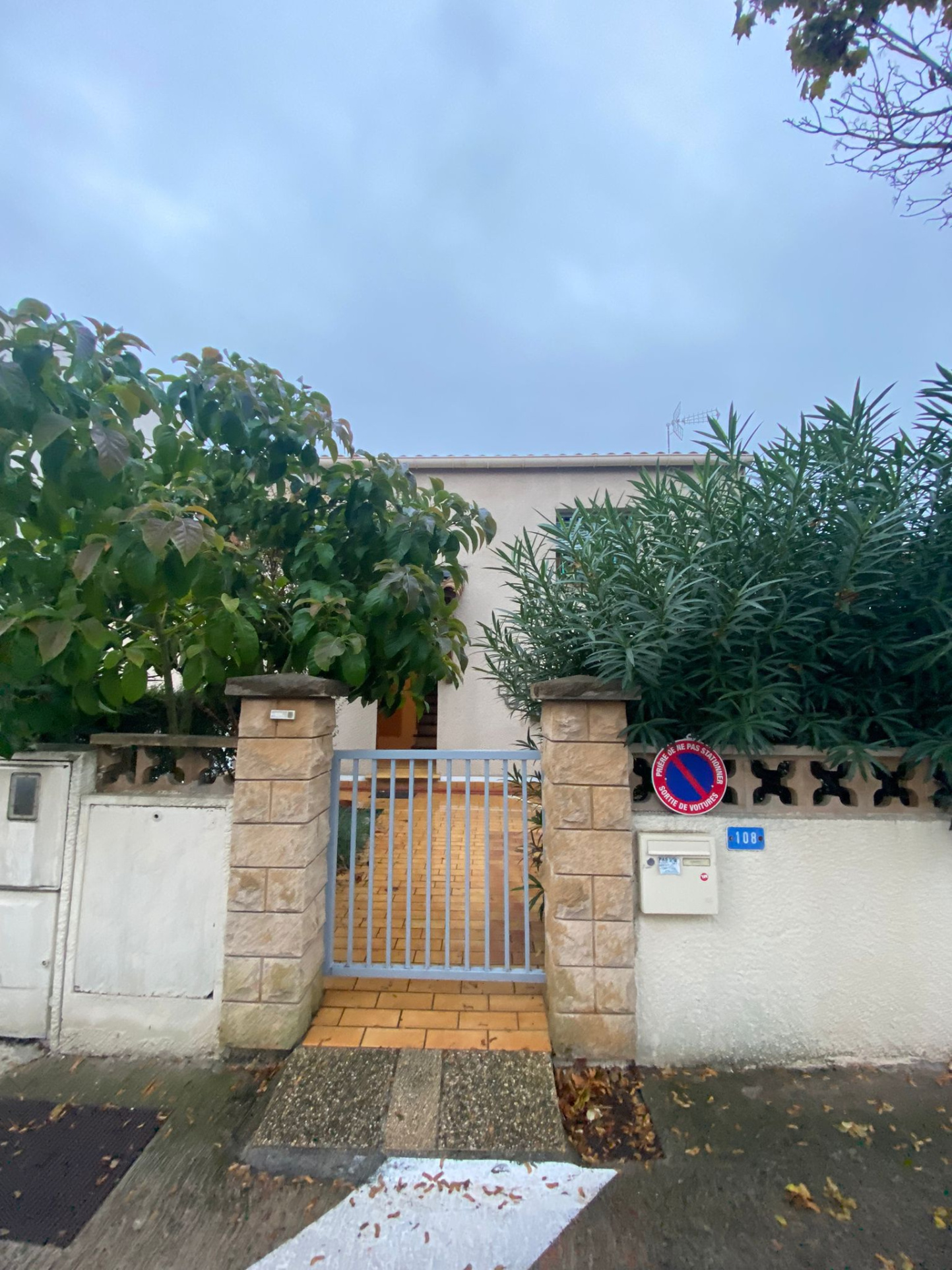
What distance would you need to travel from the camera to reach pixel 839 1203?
1.92m

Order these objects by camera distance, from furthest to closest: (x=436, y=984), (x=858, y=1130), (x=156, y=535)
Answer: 1. (x=436, y=984)
2. (x=858, y=1130)
3. (x=156, y=535)

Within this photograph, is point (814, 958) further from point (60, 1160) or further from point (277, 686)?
point (60, 1160)

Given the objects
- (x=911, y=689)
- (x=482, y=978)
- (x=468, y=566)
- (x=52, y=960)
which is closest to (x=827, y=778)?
(x=911, y=689)

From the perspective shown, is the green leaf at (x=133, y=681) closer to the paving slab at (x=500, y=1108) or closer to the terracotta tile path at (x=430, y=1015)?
the terracotta tile path at (x=430, y=1015)

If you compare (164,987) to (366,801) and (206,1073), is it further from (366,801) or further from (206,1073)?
(366,801)

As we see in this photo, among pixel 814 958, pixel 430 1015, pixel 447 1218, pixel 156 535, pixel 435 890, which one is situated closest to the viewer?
pixel 447 1218

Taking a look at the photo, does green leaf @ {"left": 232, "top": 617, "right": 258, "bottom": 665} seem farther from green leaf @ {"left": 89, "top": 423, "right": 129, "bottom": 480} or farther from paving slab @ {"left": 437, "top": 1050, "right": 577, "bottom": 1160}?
paving slab @ {"left": 437, "top": 1050, "right": 577, "bottom": 1160}

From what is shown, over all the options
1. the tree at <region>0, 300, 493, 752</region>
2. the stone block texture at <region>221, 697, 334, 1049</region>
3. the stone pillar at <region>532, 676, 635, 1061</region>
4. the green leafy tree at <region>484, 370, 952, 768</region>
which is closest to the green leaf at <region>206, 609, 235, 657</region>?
the tree at <region>0, 300, 493, 752</region>

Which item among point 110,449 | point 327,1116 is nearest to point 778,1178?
point 327,1116

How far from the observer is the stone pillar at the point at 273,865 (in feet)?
8.64

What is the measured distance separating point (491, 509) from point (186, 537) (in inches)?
244

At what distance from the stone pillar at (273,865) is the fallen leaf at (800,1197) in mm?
1986

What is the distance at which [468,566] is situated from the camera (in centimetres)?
774

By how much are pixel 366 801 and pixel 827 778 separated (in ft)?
14.8
